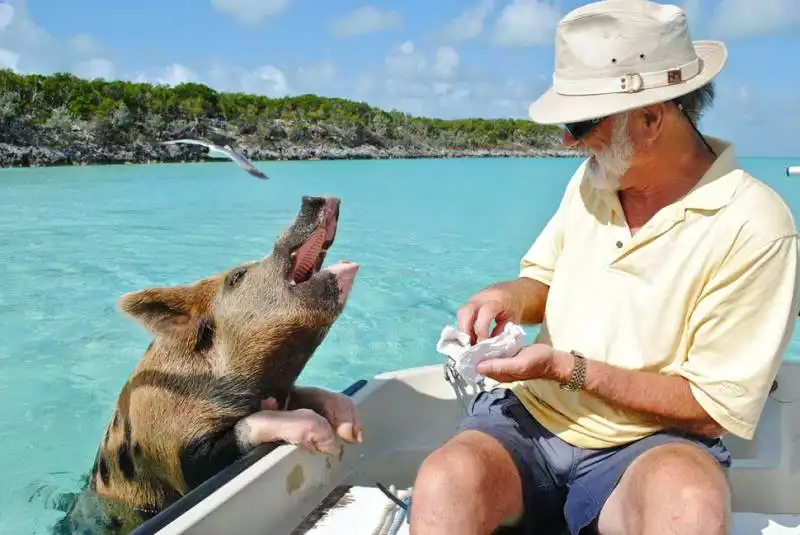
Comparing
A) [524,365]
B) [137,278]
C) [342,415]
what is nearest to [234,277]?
[342,415]

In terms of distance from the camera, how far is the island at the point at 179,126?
43.8 metres

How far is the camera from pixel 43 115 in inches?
1829

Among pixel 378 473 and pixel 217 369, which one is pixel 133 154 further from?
pixel 378 473

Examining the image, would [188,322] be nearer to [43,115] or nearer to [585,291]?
[585,291]

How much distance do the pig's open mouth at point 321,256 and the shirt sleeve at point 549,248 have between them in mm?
670

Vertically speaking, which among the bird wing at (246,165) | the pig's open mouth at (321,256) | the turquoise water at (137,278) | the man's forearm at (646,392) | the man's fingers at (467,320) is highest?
the bird wing at (246,165)

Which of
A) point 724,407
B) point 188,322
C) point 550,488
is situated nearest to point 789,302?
point 724,407

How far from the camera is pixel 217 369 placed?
10.3 feet

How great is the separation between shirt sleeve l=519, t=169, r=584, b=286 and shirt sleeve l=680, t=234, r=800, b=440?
2.26 ft

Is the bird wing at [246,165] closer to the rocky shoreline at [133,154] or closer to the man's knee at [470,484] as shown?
the man's knee at [470,484]

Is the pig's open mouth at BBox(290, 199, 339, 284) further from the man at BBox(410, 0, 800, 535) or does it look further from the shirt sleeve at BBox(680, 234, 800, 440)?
the shirt sleeve at BBox(680, 234, 800, 440)

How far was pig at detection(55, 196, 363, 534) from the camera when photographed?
302 cm

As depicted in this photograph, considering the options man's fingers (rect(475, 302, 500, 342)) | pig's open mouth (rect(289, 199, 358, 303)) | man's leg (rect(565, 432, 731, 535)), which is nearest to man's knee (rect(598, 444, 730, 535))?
man's leg (rect(565, 432, 731, 535))

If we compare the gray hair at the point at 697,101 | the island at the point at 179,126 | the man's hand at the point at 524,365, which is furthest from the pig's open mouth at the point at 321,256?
the island at the point at 179,126
